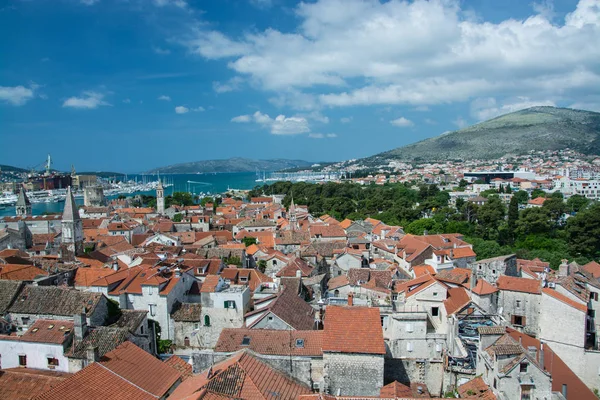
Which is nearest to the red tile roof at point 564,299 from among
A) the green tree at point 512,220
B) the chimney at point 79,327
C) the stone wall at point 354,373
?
the stone wall at point 354,373

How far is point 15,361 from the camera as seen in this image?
74.9 feet

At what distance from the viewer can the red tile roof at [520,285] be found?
29188 mm

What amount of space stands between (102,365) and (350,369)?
33.5ft

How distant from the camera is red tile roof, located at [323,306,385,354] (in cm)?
1900

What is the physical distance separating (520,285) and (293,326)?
16.1 m

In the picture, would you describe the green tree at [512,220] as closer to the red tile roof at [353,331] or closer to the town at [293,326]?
the town at [293,326]

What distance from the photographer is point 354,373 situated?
62.5 feet

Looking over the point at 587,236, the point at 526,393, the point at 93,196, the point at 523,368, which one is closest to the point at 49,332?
the point at 523,368

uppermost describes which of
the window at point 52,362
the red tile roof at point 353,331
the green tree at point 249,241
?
the red tile roof at point 353,331

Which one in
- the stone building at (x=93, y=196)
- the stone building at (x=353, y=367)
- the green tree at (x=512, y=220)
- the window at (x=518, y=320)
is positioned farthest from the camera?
the stone building at (x=93, y=196)

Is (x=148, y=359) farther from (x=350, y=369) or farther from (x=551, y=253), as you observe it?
(x=551, y=253)

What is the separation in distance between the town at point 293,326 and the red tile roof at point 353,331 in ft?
0.16

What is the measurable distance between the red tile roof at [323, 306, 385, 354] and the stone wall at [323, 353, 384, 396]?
29cm

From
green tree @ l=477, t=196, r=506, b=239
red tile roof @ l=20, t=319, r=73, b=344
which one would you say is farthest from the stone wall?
green tree @ l=477, t=196, r=506, b=239
